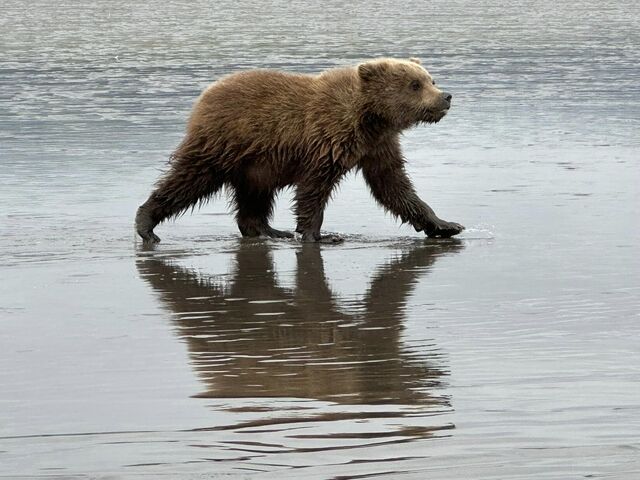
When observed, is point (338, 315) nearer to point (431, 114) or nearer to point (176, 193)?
point (431, 114)

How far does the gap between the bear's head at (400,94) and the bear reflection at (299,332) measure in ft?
3.03

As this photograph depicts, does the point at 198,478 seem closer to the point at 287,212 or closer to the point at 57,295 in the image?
the point at 57,295

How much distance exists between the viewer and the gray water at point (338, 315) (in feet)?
15.9

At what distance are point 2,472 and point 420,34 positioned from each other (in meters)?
28.2

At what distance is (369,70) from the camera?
9.70 metres

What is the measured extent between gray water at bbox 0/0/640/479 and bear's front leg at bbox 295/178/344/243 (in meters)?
0.21

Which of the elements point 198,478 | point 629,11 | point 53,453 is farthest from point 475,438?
point 629,11

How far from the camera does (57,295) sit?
25.7ft

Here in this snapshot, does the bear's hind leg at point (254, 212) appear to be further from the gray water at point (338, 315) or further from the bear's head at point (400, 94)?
the bear's head at point (400, 94)

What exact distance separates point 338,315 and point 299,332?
479 millimetres

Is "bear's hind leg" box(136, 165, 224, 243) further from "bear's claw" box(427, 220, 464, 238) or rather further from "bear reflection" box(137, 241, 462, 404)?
"bear's claw" box(427, 220, 464, 238)

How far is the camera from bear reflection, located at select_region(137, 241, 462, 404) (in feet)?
18.7

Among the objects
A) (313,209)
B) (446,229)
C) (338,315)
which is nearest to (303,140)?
(313,209)

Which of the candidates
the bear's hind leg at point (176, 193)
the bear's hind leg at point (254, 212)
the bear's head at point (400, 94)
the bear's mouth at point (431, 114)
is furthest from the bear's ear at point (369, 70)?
the bear's hind leg at point (176, 193)
